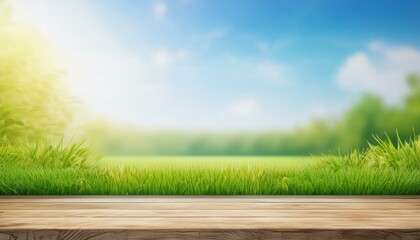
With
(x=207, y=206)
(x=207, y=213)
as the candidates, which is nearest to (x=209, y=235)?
(x=207, y=213)

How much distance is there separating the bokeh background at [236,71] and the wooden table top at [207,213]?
1500mm

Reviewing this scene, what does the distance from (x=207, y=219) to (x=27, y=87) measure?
3.65 m

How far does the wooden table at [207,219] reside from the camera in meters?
1.92

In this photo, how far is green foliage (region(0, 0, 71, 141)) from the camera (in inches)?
197

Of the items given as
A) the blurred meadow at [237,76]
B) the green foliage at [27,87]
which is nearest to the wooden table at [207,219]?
the blurred meadow at [237,76]

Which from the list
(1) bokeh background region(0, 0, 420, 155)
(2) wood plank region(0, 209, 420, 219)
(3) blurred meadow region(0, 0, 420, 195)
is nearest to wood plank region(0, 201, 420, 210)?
(2) wood plank region(0, 209, 420, 219)

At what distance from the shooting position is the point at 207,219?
216cm

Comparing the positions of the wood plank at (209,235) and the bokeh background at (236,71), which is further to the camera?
the bokeh background at (236,71)

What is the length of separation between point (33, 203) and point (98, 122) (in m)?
1.86

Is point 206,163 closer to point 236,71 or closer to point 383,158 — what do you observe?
point 236,71

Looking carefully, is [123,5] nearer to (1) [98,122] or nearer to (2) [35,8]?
(2) [35,8]

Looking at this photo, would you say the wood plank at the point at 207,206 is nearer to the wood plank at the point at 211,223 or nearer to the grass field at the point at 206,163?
the wood plank at the point at 211,223

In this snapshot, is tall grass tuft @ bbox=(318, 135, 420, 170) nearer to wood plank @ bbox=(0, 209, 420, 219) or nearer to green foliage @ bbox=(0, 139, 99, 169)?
wood plank @ bbox=(0, 209, 420, 219)

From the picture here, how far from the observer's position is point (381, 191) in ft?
12.3
